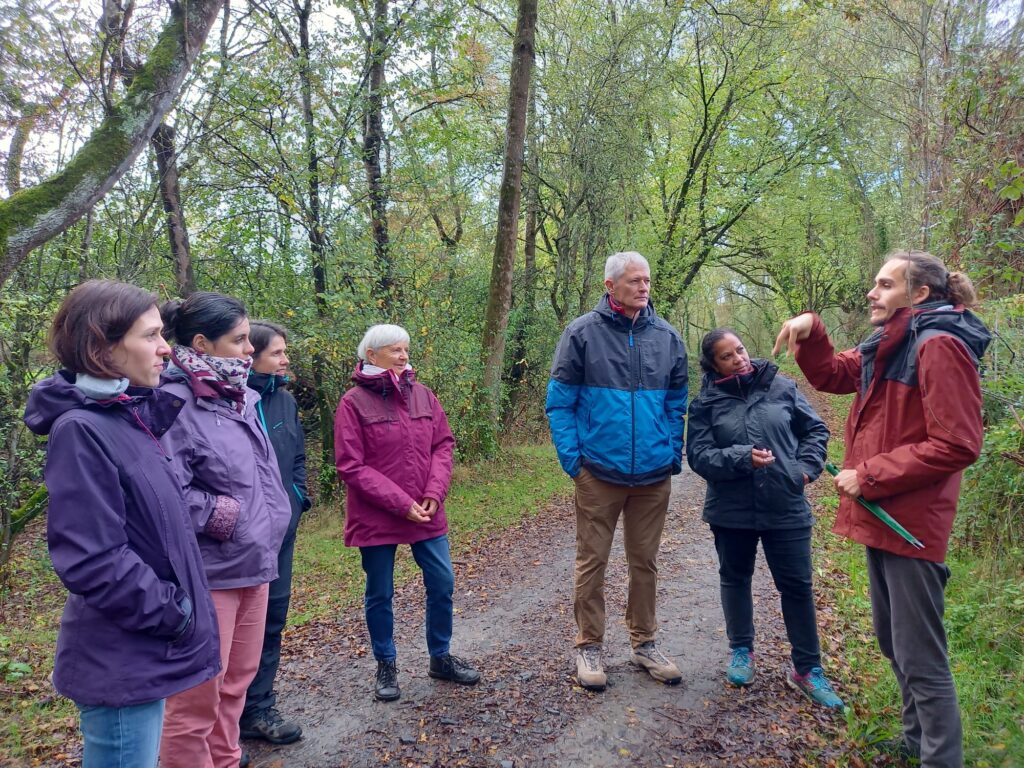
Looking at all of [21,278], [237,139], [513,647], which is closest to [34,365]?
[21,278]

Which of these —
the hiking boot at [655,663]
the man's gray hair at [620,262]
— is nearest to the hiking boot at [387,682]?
the hiking boot at [655,663]

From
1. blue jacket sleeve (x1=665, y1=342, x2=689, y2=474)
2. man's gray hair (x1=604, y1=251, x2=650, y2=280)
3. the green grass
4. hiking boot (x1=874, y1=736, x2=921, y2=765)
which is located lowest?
the green grass

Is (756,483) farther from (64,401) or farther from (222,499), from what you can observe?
(64,401)

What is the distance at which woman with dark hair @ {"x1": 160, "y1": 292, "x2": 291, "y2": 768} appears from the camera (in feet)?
8.38

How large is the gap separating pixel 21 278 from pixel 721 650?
23.8ft

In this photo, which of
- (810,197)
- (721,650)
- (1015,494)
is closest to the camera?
(721,650)

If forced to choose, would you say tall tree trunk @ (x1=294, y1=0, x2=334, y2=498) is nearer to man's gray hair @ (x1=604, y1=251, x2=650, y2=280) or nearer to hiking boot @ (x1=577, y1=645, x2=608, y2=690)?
man's gray hair @ (x1=604, y1=251, x2=650, y2=280)

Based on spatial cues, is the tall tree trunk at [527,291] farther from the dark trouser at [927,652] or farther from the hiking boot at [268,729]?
the dark trouser at [927,652]

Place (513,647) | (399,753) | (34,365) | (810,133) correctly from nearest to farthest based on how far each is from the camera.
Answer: (399,753), (513,647), (34,365), (810,133)

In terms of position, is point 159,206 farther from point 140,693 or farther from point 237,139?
point 140,693

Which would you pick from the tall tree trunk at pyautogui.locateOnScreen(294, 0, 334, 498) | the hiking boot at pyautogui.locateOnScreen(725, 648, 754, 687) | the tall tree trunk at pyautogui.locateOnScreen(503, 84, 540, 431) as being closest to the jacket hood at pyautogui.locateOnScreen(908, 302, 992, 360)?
the hiking boot at pyautogui.locateOnScreen(725, 648, 754, 687)

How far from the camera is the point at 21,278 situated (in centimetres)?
621

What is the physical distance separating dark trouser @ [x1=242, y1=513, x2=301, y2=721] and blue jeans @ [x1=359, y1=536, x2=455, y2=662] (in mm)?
435

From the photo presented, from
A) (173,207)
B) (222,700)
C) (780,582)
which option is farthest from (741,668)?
(173,207)
